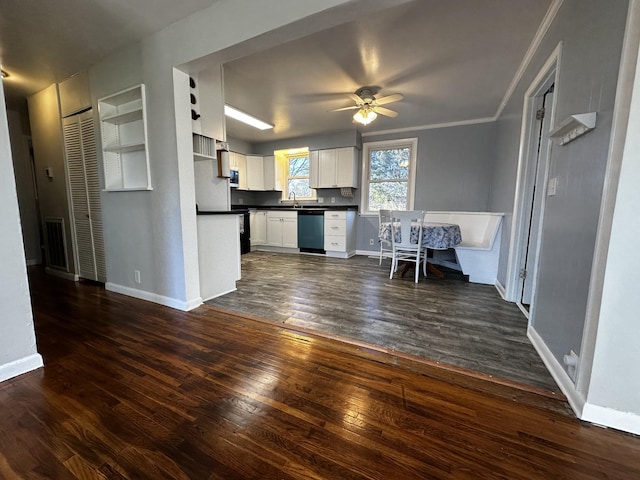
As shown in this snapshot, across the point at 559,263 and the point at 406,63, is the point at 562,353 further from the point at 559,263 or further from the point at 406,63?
the point at 406,63

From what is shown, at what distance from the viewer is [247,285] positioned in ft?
10.2

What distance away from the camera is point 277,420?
113 centimetres

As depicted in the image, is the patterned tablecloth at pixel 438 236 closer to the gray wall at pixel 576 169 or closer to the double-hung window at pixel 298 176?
the gray wall at pixel 576 169

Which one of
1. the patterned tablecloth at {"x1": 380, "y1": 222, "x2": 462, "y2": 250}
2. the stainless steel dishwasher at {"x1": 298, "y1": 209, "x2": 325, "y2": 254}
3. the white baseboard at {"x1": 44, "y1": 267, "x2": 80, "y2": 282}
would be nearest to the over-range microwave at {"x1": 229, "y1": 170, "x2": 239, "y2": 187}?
the stainless steel dishwasher at {"x1": 298, "y1": 209, "x2": 325, "y2": 254}

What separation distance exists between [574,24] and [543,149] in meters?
0.98

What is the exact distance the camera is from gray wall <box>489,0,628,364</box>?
117cm

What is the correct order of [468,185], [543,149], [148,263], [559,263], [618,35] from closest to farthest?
[618,35]
[559,263]
[543,149]
[148,263]
[468,185]

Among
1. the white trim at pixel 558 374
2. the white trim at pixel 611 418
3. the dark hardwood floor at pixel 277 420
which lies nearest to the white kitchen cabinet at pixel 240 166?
the dark hardwood floor at pixel 277 420

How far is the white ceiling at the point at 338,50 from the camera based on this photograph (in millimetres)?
A: 1878

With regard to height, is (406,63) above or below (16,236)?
above

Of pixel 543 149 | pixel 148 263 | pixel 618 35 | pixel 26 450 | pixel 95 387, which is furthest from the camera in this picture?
pixel 148 263

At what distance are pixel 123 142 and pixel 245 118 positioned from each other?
1922 millimetres

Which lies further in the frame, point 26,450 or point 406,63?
point 406,63

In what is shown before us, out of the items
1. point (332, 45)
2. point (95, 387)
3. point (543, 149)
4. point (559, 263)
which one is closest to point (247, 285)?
point (95, 387)
